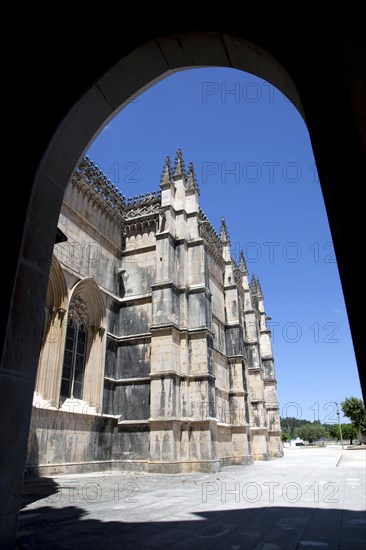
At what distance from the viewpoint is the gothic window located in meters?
14.2

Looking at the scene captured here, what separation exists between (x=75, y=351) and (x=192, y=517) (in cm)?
981

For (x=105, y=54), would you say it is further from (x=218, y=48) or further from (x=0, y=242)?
(x=0, y=242)

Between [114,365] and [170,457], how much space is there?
466 cm

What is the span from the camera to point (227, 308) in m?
24.5

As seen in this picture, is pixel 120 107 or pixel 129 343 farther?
pixel 129 343

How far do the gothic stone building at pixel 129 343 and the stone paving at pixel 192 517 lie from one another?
4.16 meters

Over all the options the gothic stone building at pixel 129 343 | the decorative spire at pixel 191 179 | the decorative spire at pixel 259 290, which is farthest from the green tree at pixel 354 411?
the decorative spire at pixel 191 179

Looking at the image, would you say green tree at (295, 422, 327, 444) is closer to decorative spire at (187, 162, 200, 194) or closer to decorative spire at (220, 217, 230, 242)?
decorative spire at (220, 217, 230, 242)

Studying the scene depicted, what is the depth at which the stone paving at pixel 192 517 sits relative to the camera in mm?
4570

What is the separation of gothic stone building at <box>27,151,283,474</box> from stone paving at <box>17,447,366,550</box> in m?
4.16

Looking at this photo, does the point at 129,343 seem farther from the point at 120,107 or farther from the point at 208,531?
the point at 120,107

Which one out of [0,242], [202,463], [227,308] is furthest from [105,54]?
[227,308]

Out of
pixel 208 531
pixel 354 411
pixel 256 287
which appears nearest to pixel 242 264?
pixel 256 287

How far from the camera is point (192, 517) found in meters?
6.01
